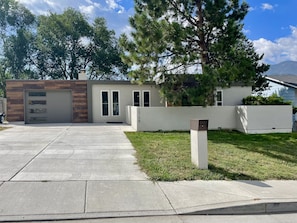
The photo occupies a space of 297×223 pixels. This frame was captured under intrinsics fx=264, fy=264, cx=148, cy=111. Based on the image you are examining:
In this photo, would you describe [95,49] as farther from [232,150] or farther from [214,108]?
[232,150]

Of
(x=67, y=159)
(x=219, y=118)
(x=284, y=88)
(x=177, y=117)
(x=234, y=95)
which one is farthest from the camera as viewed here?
(x=284, y=88)

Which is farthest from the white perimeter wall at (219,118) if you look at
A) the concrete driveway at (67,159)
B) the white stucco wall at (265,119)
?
the concrete driveway at (67,159)

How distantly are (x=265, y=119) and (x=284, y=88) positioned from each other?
32.1ft

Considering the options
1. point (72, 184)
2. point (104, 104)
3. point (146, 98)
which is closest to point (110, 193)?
point (72, 184)

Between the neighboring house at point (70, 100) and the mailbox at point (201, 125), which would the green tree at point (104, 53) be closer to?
the neighboring house at point (70, 100)

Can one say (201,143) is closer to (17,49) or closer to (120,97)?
(120,97)

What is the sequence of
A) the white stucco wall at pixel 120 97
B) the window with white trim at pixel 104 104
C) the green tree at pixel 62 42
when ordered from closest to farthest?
1. the white stucco wall at pixel 120 97
2. the window with white trim at pixel 104 104
3. the green tree at pixel 62 42

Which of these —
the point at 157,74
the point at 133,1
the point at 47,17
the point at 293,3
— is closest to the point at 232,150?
the point at 157,74

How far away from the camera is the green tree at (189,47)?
11.5 m

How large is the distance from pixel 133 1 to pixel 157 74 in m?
3.75

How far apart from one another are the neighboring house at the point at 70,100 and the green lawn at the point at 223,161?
24.5ft

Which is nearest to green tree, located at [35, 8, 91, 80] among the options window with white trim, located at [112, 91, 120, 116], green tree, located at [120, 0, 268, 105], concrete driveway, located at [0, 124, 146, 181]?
Result: window with white trim, located at [112, 91, 120, 116]

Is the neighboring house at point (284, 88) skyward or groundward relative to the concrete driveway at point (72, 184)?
skyward

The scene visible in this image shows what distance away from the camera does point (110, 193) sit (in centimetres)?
436
